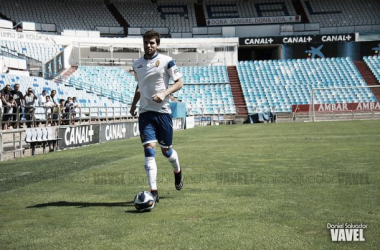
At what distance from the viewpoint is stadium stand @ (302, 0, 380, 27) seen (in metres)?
59.2

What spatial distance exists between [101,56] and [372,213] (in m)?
49.6

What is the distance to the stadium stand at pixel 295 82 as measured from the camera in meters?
47.9

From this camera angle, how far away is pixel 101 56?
173 ft

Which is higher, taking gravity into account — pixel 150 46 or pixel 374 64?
pixel 374 64

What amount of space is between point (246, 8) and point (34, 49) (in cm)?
2848

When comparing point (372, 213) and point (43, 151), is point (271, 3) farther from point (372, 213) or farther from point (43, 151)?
point (372, 213)

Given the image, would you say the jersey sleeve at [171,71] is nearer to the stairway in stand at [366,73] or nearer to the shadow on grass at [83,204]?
the shadow on grass at [83,204]

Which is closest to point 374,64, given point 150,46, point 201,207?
Result: point 150,46

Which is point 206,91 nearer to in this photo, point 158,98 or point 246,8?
point 246,8

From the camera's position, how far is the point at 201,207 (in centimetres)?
582

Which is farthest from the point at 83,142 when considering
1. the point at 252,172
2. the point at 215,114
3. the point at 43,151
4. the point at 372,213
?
the point at 215,114

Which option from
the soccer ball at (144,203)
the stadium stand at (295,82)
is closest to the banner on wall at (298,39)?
the stadium stand at (295,82)

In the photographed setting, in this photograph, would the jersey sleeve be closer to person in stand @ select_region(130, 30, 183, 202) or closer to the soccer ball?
person in stand @ select_region(130, 30, 183, 202)

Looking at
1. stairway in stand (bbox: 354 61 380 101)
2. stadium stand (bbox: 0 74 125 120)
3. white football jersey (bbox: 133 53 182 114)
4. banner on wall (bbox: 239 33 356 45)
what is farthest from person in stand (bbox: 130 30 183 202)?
banner on wall (bbox: 239 33 356 45)
